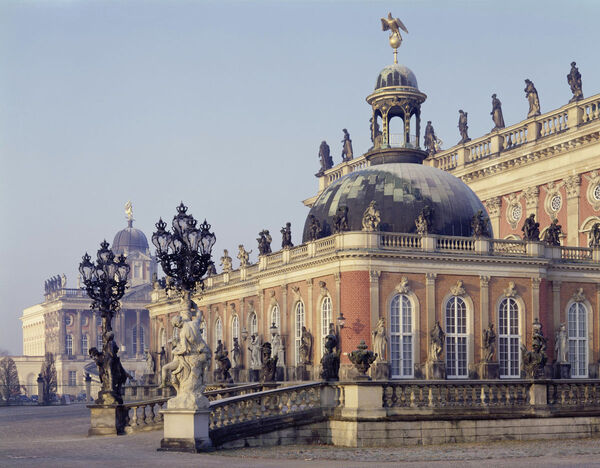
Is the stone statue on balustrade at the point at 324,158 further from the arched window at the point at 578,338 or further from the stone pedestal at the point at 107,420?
the stone pedestal at the point at 107,420

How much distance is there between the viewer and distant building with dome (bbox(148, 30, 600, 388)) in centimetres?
4597

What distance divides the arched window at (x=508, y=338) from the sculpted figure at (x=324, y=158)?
4461 centimetres

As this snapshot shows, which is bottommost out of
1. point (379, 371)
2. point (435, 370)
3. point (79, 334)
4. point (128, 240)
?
point (79, 334)

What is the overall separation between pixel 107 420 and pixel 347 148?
56.3 m

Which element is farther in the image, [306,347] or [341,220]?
[306,347]

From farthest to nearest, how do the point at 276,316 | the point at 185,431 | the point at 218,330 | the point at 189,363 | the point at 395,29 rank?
the point at 218,330, the point at 395,29, the point at 276,316, the point at 189,363, the point at 185,431

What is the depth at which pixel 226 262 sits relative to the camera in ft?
214

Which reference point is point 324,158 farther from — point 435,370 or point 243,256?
point 435,370

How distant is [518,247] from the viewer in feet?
161

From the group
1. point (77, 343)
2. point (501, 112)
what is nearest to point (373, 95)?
point (501, 112)

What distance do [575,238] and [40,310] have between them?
121 meters

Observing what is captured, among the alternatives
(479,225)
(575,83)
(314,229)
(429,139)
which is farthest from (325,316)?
(429,139)

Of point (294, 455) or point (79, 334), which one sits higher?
point (294, 455)

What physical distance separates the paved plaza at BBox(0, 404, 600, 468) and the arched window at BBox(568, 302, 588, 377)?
723 inches
